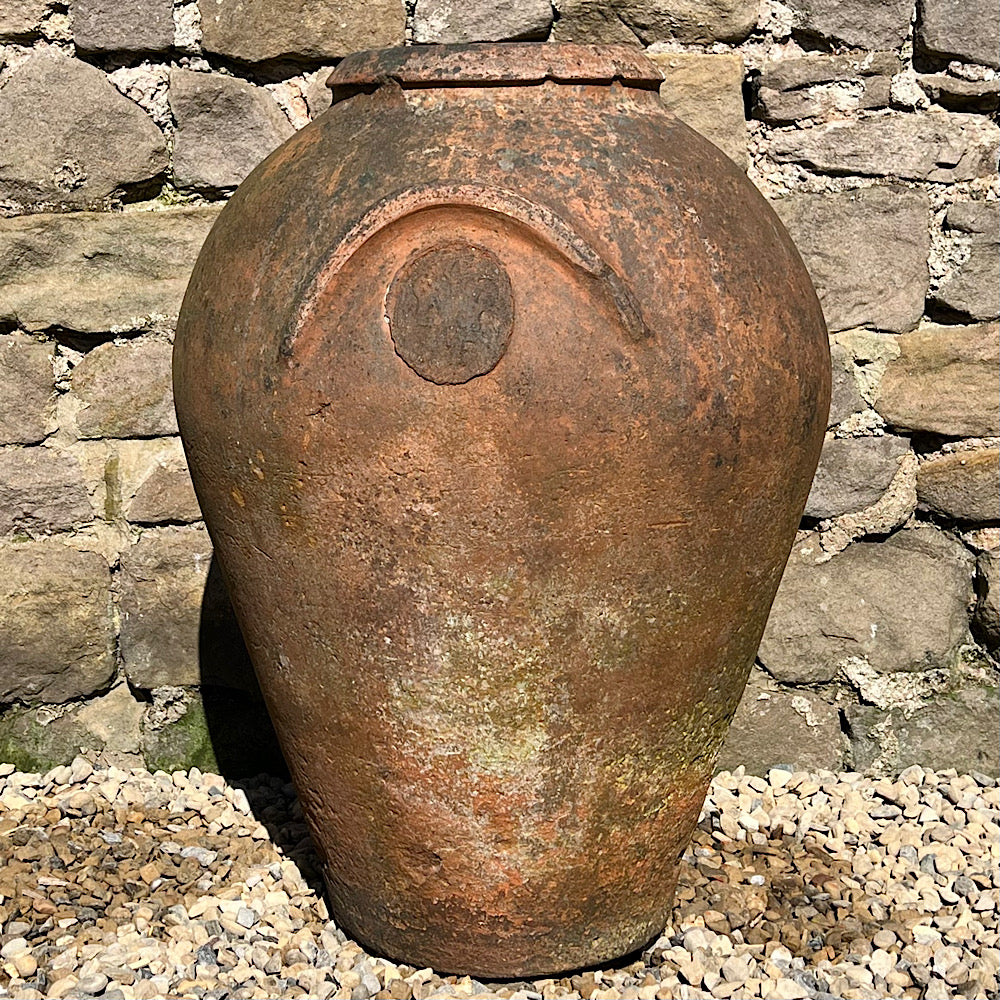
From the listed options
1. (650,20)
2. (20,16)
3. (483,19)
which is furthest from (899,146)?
(20,16)

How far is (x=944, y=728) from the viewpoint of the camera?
2.68 m

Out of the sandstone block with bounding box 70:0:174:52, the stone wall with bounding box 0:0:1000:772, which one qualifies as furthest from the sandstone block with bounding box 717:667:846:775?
the sandstone block with bounding box 70:0:174:52

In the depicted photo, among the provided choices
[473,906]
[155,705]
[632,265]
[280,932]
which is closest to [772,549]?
[632,265]

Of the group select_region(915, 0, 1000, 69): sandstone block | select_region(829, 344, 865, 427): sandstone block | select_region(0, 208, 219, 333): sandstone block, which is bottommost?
select_region(829, 344, 865, 427): sandstone block

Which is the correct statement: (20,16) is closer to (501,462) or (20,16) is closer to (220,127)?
(220,127)

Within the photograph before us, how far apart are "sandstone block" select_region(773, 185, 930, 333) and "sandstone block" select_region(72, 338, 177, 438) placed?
3.94 ft

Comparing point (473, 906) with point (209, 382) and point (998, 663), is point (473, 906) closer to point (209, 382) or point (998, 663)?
point (209, 382)

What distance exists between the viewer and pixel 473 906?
6.18ft

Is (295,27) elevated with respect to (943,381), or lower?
elevated

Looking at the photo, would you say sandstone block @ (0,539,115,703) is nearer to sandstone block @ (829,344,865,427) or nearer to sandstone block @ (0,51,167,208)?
sandstone block @ (0,51,167,208)

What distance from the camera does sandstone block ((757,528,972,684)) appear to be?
263 centimetres

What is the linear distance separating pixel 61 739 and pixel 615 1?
68.7 inches

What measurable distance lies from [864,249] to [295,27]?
1.12 metres

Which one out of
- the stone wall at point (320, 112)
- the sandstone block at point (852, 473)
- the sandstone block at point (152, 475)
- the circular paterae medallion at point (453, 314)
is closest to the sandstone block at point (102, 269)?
the stone wall at point (320, 112)
